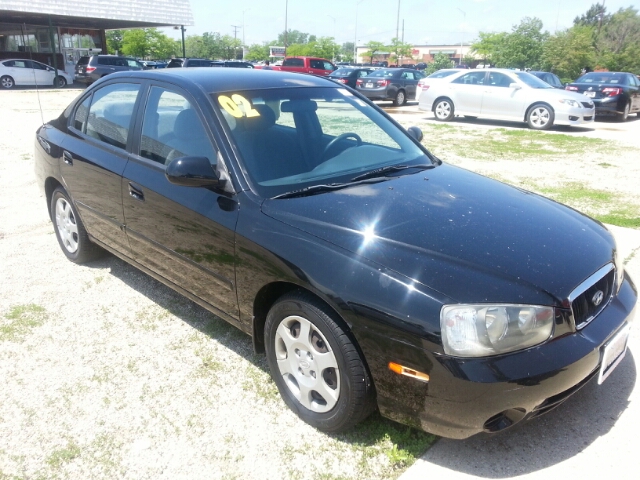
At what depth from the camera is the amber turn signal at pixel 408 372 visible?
2242 millimetres

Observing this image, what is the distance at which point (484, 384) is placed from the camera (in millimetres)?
2145

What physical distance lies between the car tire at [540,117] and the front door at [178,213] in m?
12.5

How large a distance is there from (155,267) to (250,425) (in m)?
1.40

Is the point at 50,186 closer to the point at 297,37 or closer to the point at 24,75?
the point at 24,75

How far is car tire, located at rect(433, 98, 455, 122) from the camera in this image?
15.8 meters

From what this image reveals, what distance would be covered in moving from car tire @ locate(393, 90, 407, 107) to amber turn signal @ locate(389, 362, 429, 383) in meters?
19.6

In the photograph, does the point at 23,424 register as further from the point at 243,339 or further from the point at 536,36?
the point at 536,36

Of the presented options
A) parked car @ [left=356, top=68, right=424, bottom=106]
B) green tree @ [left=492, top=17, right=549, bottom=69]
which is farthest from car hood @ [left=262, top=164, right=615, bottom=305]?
green tree @ [left=492, top=17, right=549, bottom=69]

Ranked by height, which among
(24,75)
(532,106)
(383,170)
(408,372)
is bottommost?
(408,372)

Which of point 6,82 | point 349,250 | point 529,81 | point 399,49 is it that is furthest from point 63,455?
point 399,49

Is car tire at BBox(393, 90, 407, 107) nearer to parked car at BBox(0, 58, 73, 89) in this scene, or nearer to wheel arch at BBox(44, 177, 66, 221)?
parked car at BBox(0, 58, 73, 89)

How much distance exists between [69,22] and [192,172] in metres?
36.6

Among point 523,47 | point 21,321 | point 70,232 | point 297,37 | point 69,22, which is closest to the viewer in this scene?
point 21,321

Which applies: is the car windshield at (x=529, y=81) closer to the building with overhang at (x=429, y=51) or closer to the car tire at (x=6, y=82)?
the car tire at (x=6, y=82)
